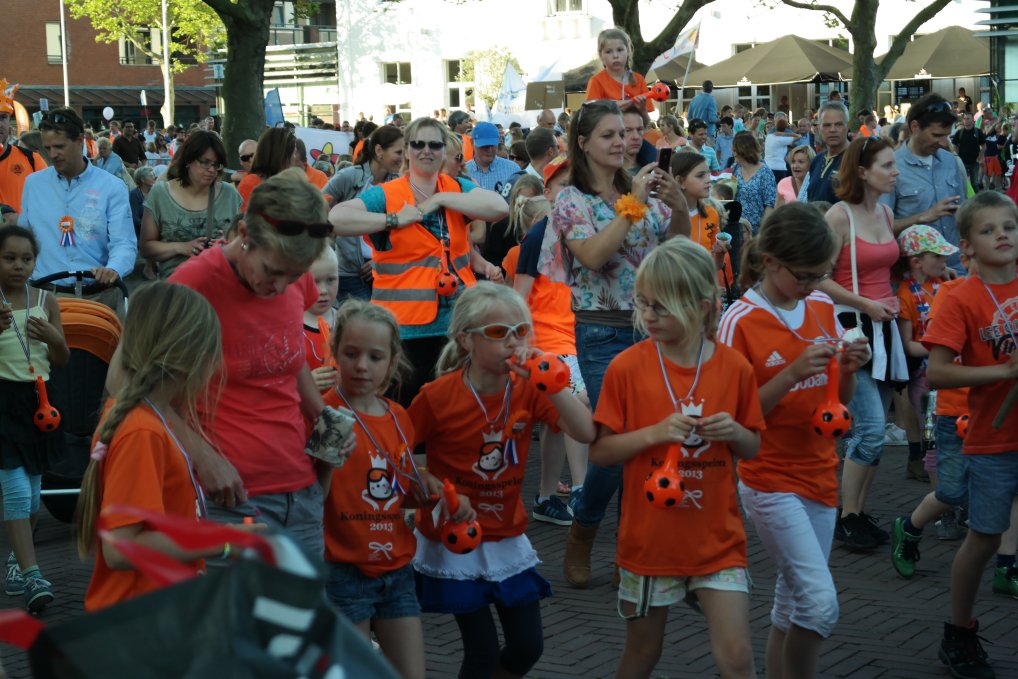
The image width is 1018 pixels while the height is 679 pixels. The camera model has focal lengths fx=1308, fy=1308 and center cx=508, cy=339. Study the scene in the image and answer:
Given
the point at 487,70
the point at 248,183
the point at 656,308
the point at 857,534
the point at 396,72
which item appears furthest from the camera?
the point at 396,72

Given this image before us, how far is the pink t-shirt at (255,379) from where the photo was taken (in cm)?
379

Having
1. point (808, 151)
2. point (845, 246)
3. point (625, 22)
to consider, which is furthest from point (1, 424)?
point (625, 22)

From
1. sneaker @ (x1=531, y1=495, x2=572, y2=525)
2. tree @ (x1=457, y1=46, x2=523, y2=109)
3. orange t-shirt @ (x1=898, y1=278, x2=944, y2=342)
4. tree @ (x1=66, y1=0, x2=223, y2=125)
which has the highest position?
tree @ (x1=66, y1=0, x2=223, y2=125)

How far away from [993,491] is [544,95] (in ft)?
134

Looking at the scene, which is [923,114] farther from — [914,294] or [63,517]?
[63,517]

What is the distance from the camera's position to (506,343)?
13.8ft

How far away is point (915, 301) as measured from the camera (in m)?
7.39

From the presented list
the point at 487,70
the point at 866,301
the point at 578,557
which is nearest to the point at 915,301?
the point at 866,301

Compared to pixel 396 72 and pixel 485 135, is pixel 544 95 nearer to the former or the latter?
pixel 396 72

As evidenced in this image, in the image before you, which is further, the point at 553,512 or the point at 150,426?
the point at 553,512

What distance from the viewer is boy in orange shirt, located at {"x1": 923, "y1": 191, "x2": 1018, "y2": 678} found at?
16.5ft

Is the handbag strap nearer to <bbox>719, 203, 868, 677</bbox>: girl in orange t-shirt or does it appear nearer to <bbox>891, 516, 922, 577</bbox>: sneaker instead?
<bbox>719, 203, 868, 677</bbox>: girl in orange t-shirt

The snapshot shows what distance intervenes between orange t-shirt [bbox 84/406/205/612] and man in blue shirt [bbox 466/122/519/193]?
8851 mm

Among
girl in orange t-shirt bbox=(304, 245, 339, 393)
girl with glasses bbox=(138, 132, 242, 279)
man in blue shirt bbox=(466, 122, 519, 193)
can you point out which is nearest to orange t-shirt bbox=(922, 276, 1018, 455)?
girl in orange t-shirt bbox=(304, 245, 339, 393)
